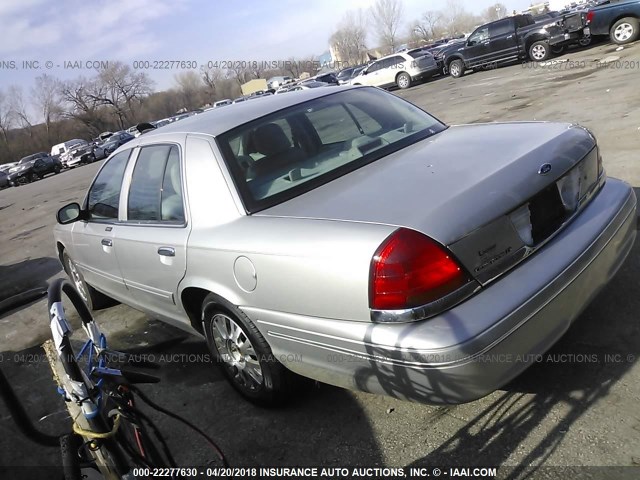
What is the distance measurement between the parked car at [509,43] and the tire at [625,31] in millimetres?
1164

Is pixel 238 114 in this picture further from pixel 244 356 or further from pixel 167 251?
pixel 244 356

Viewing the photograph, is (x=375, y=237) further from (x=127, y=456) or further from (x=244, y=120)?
(x=244, y=120)

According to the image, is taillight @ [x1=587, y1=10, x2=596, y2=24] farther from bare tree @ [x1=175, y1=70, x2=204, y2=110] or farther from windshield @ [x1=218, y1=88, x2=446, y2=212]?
bare tree @ [x1=175, y1=70, x2=204, y2=110]

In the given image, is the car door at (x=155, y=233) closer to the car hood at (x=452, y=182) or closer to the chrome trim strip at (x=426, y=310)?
the car hood at (x=452, y=182)

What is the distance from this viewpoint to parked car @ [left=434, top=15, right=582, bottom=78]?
18.6 meters

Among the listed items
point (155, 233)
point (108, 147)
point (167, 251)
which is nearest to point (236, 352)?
point (167, 251)

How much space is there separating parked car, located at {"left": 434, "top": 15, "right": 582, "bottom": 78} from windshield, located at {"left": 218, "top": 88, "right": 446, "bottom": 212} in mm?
17468

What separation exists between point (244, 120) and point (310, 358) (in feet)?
5.27

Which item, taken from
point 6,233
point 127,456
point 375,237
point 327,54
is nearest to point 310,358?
point 375,237

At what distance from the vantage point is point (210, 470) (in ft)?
9.04

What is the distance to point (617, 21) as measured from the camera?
1681 centimetres

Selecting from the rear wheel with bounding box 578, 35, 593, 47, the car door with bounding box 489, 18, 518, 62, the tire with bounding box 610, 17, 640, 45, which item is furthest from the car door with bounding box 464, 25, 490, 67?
the tire with bounding box 610, 17, 640, 45

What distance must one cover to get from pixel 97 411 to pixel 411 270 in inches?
48.9

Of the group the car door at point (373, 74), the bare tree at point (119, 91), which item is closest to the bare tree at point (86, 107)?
the bare tree at point (119, 91)
